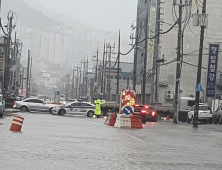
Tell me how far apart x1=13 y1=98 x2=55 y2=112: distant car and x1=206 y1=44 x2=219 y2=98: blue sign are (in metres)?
15.2

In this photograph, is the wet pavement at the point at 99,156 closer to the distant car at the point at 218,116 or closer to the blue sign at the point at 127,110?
the blue sign at the point at 127,110

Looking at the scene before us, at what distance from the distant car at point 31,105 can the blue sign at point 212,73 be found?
49.8ft

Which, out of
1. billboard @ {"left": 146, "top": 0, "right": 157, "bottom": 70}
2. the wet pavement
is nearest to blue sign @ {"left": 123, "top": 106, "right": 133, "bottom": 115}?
the wet pavement

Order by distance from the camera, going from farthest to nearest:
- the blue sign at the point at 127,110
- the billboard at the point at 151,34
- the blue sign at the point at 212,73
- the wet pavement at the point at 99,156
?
the billboard at the point at 151,34 → the blue sign at the point at 212,73 → the blue sign at the point at 127,110 → the wet pavement at the point at 99,156

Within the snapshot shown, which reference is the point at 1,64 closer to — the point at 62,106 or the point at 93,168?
the point at 62,106

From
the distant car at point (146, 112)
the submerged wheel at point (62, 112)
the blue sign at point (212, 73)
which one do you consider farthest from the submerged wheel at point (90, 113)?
the blue sign at point (212, 73)

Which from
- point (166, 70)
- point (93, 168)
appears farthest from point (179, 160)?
point (166, 70)

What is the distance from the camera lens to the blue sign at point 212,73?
5622 cm

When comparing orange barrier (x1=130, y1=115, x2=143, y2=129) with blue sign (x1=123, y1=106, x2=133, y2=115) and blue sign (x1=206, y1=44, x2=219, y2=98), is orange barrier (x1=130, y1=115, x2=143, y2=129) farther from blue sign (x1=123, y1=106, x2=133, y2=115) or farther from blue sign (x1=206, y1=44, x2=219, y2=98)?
blue sign (x1=206, y1=44, x2=219, y2=98)

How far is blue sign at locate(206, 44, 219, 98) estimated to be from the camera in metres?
56.2

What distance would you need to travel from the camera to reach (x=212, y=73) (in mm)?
57250

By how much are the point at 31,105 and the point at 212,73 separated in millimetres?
17453

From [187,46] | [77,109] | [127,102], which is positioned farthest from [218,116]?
[187,46]

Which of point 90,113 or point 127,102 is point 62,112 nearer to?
point 90,113
